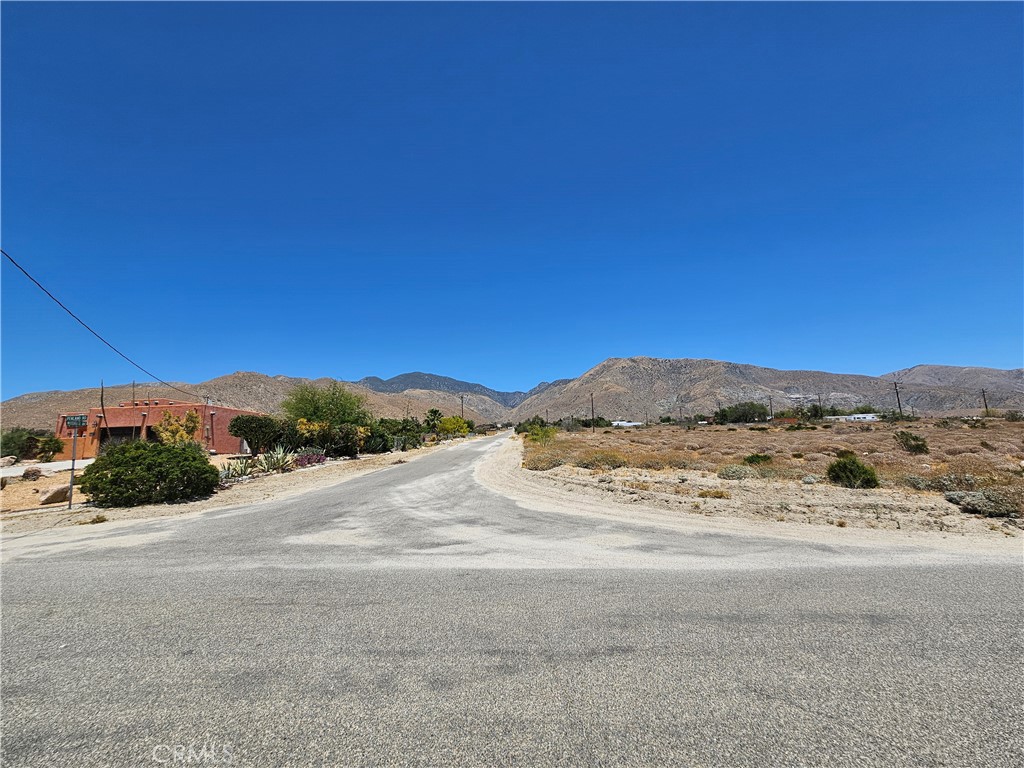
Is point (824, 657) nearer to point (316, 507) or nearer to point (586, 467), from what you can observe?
point (316, 507)

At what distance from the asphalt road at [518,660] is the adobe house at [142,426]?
3928 centimetres

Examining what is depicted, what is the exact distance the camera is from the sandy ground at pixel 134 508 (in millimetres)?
12820

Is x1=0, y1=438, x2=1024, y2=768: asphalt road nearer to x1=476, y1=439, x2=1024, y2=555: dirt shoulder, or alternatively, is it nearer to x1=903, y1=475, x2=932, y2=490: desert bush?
x1=476, y1=439, x2=1024, y2=555: dirt shoulder

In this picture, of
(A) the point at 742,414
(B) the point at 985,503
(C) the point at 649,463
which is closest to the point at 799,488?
(B) the point at 985,503

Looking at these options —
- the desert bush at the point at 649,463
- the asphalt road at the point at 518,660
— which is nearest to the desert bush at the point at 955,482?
the asphalt road at the point at 518,660

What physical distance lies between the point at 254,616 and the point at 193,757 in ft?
7.81

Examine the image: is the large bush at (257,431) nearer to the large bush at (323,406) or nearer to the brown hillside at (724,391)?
the large bush at (323,406)

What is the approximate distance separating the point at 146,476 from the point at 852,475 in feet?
74.7

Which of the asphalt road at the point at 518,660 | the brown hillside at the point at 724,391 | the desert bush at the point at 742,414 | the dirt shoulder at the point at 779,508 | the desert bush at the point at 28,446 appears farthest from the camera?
the brown hillside at the point at 724,391

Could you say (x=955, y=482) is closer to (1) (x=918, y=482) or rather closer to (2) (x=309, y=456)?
(1) (x=918, y=482)

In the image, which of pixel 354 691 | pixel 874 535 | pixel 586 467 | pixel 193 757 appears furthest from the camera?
pixel 586 467

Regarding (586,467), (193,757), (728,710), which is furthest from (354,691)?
(586,467)

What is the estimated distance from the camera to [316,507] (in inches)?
547

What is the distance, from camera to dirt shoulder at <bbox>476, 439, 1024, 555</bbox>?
8.92 metres
